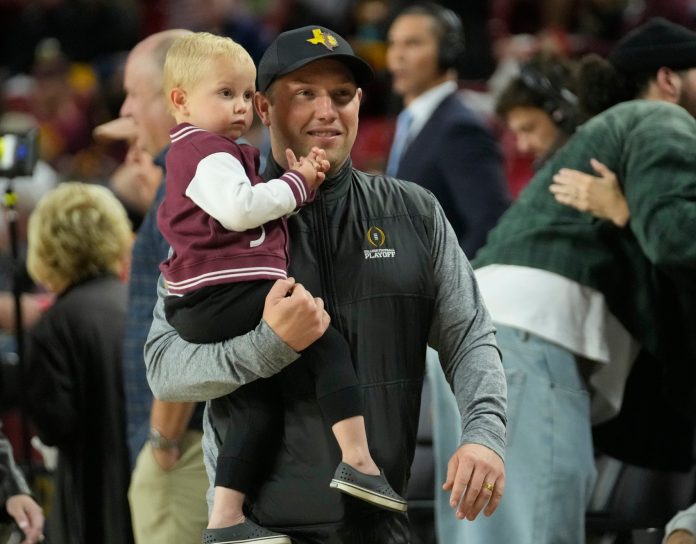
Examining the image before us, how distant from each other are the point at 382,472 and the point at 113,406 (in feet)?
8.25

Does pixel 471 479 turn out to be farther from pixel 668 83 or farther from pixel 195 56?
pixel 668 83

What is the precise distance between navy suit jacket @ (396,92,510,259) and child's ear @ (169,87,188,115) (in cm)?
279

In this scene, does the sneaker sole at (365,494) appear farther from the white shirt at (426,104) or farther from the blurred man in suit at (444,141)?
the white shirt at (426,104)

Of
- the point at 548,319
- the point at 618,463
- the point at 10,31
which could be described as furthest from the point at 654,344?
the point at 10,31

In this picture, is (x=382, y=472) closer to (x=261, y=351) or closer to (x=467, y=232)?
(x=261, y=351)

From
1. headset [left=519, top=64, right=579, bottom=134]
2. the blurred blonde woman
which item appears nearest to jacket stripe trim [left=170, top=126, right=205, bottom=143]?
the blurred blonde woman

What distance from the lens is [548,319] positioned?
4.59 metres

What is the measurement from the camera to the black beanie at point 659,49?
4715 mm

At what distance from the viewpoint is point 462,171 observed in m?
6.15

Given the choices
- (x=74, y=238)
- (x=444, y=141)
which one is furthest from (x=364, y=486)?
(x=444, y=141)

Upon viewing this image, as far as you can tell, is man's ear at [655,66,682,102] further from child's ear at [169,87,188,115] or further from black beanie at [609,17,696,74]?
child's ear at [169,87,188,115]

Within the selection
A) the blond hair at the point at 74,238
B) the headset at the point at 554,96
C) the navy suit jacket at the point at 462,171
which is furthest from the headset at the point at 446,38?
the blond hair at the point at 74,238

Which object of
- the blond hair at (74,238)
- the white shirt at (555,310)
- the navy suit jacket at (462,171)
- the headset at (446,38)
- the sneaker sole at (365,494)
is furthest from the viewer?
the headset at (446,38)

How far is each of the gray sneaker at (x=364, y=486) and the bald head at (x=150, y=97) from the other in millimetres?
1940
